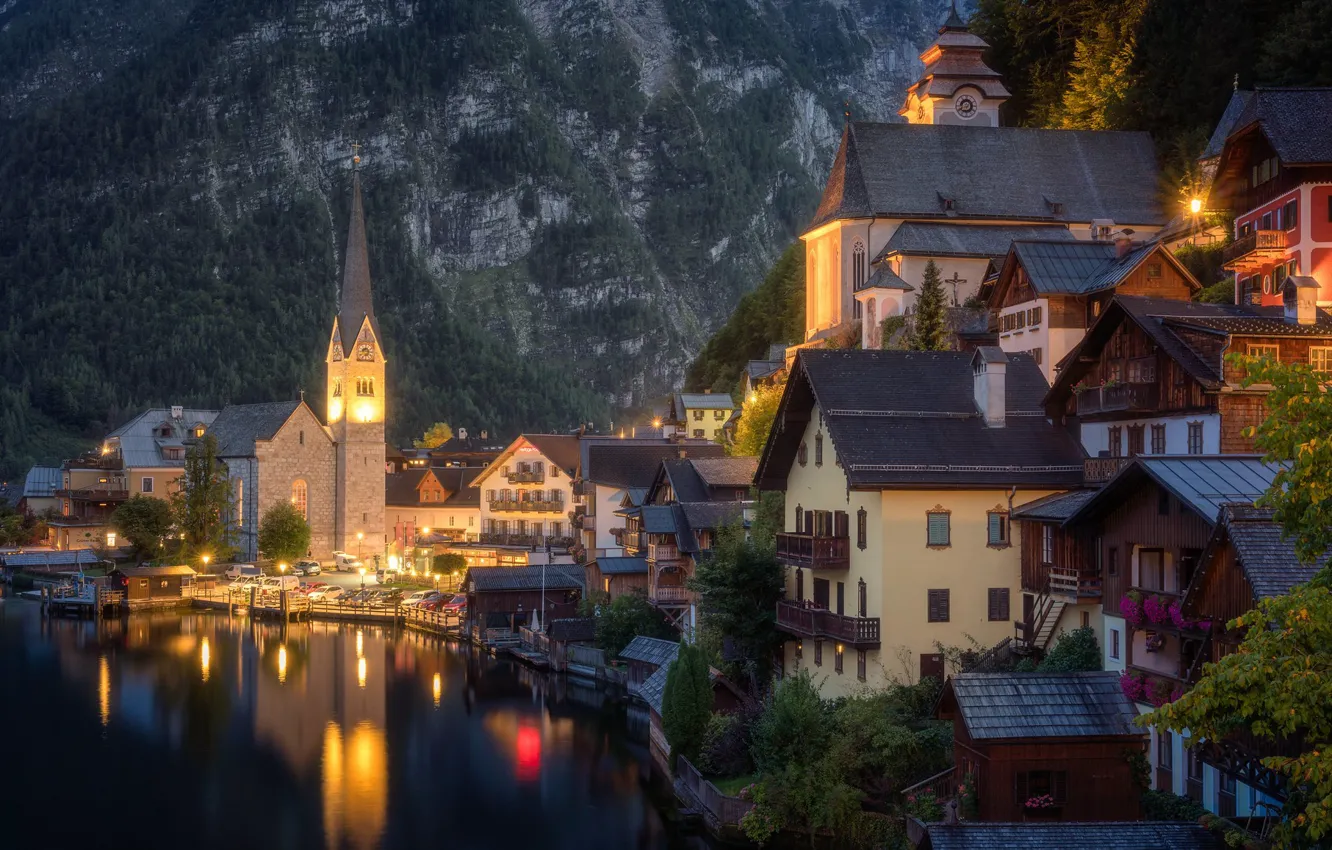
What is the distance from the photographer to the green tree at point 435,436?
173m

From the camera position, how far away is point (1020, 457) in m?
37.7

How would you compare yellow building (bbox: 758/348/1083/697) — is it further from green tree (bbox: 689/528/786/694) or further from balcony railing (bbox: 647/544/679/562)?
balcony railing (bbox: 647/544/679/562)

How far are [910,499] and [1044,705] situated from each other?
9233 mm

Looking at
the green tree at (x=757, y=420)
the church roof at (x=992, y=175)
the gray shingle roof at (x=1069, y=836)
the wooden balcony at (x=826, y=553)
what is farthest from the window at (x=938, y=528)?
the church roof at (x=992, y=175)

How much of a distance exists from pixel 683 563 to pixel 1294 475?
4113 cm

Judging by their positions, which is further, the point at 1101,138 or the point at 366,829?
the point at 1101,138

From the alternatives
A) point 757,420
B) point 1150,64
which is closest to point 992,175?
point 1150,64

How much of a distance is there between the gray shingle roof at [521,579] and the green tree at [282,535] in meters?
39.3

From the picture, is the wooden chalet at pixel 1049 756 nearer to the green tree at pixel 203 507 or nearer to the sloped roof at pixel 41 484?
the green tree at pixel 203 507

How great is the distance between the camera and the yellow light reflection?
Answer: 179ft

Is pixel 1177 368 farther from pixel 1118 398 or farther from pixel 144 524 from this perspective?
pixel 144 524

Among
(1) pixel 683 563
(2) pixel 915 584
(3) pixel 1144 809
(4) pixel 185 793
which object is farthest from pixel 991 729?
(1) pixel 683 563

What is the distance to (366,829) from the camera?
128 feet

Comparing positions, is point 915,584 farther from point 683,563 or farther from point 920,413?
point 683,563
